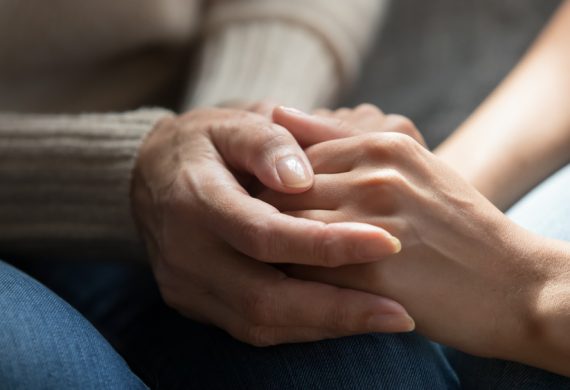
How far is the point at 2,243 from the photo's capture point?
2.64 feet

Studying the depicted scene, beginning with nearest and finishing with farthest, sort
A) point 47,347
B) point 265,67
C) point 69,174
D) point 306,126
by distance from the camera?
point 47,347 → point 306,126 → point 69,174 → point 265,67

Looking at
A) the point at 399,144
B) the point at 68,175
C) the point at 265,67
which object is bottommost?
the point at 68,175

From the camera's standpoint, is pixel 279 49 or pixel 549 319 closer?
pixel 549 319

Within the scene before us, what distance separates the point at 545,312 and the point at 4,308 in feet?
1.28

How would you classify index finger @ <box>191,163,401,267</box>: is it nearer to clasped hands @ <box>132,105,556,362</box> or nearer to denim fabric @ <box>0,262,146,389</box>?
clasped hands @ <box>132,105,556,362</box>

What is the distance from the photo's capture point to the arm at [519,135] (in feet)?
2.28

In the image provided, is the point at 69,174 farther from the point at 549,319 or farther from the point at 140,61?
the point at 549,319

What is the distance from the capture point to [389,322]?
54 centimetres

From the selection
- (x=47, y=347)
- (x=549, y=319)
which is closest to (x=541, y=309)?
(x=549, y=319)

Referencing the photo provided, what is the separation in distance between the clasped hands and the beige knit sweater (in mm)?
239

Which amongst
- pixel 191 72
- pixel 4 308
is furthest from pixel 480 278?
pixel 191 72

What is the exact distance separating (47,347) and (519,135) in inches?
17.7

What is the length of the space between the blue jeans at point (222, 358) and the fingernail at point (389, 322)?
39 mm

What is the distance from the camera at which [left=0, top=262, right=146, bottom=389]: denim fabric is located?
514mm
